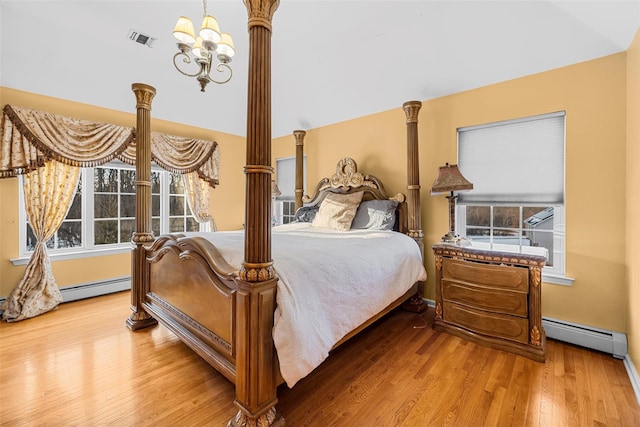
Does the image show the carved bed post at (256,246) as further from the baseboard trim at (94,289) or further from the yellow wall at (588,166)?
the baseboard trim at (94,289)

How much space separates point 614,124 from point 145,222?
4094 millimetres

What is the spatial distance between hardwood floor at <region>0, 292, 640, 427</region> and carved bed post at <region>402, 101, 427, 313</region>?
0.59m

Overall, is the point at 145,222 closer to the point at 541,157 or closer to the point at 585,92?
the point at 541,157

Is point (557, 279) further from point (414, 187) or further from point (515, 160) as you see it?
point (414, 187)

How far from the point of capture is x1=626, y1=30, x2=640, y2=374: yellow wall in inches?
70.2

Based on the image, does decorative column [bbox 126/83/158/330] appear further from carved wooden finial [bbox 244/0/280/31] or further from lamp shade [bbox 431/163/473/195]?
lamp shade [bbox 431/163/473/195]

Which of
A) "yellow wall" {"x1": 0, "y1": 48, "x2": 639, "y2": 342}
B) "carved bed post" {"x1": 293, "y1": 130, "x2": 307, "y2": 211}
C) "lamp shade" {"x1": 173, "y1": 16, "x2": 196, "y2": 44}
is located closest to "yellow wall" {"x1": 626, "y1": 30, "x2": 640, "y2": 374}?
"yellow wall" {"x1": 0, "y1": 48, "x2": 639, "y2": 342}

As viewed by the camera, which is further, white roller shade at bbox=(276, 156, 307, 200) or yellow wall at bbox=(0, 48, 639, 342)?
white roller shade at bbox=(276, 156, 307, 200)

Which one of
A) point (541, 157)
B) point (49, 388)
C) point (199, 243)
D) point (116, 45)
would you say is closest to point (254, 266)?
point (199, 243)

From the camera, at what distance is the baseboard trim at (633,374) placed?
1.67 meters

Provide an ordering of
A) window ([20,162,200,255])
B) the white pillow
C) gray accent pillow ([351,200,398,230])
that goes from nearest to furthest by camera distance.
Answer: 1. gray accent pillow ([351,200,398,230])
2. the white pillow
3. window ([20,162,200,255])

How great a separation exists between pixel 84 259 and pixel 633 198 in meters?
5.38

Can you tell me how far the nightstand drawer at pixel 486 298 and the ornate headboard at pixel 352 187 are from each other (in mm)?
A: 868

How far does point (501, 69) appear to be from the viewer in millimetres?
2555
